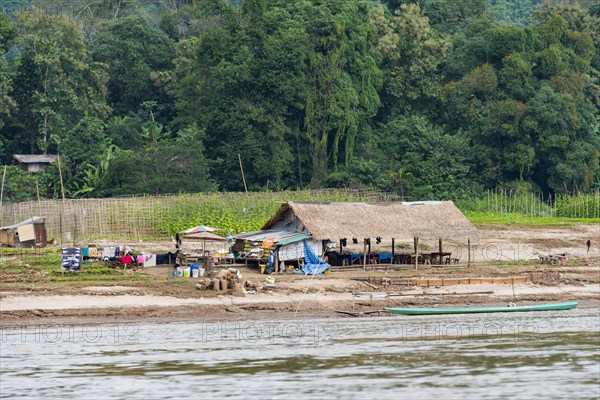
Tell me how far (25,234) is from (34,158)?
15.4 metres

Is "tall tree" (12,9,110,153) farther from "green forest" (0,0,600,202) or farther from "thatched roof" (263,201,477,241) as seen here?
"thatched roof" (263,201,477,241)

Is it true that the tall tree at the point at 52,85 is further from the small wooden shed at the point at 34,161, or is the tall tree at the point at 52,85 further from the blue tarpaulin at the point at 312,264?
the blue tarpaulin at the point at 312,264

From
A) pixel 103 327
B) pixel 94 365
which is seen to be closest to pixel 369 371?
pixel 94 365

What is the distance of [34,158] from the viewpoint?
161 feet

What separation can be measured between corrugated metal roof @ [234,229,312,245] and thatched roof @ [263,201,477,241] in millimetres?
309

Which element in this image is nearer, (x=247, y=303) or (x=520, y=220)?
(x=247, y=303)

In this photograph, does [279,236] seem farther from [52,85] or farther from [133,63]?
[133,63]

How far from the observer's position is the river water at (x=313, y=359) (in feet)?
62.5

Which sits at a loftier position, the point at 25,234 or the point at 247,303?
the point at 25,234

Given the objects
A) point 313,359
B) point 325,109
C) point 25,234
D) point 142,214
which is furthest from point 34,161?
point 313,359

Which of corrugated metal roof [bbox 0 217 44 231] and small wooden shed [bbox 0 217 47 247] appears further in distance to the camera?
corrugated metal roof [bbox 0 217 44 231]

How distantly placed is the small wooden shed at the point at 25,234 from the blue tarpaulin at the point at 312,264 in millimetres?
8502

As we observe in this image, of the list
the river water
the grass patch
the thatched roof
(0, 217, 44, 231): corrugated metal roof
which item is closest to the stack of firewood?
the river water

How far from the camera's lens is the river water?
19.0 meters
